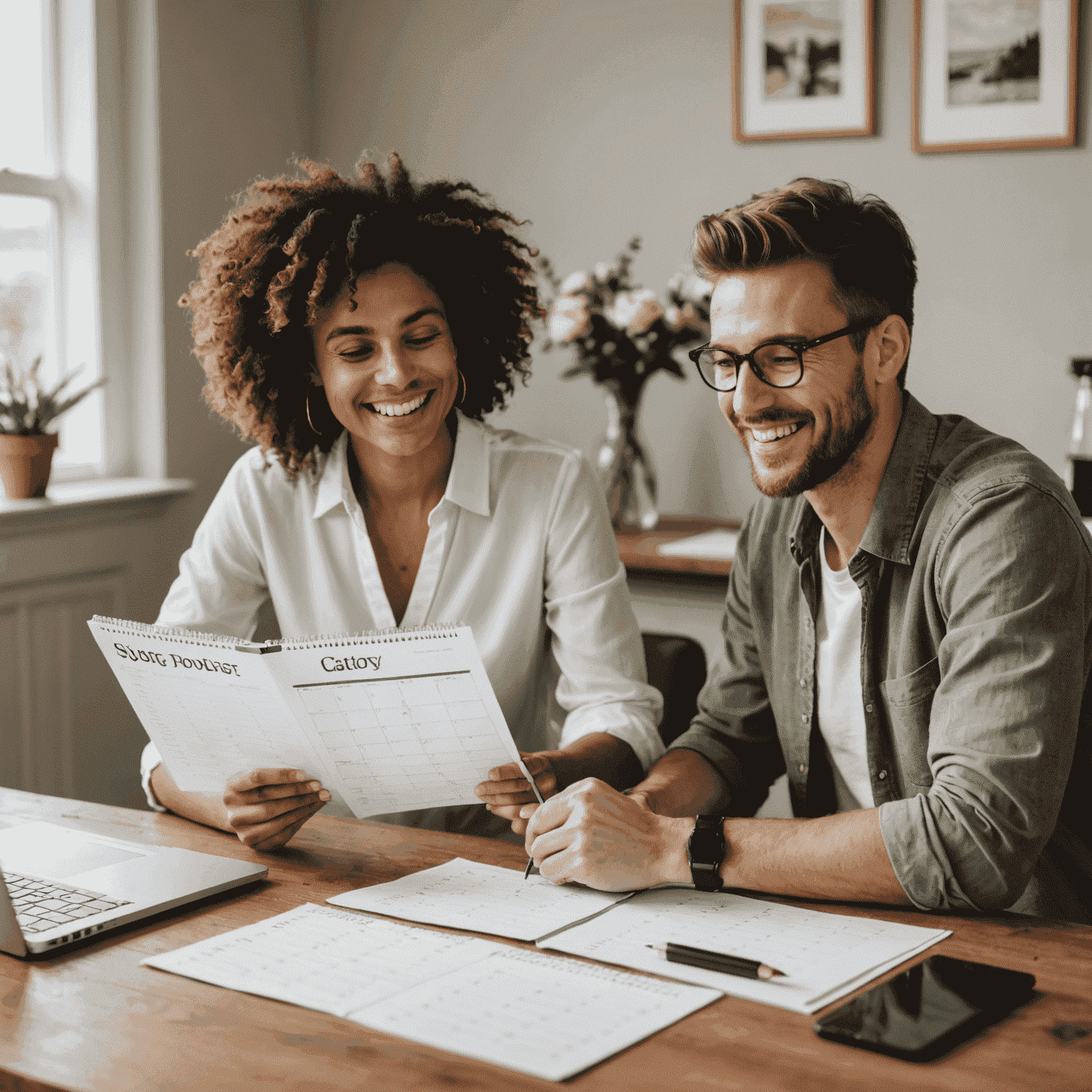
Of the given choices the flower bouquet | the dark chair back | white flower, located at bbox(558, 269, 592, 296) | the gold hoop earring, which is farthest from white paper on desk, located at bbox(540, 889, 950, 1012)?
white flower, located at bbox(558, 269, 592, 296)

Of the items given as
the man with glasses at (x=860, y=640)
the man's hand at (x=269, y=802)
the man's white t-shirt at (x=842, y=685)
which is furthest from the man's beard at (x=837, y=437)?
the man's hand at (x=269, y=802)

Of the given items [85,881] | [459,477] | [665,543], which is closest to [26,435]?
[459,477]

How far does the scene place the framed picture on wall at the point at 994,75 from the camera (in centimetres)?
275

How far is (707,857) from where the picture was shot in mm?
1237

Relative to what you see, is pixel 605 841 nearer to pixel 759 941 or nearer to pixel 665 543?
pixel 759 941

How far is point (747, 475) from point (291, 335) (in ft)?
5.11

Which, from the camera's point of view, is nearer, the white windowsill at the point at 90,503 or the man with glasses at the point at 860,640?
the man with glasses at the point at 860,640

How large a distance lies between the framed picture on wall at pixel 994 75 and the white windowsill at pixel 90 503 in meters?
1.86

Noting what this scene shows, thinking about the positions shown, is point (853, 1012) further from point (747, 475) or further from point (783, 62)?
point (783, 62)

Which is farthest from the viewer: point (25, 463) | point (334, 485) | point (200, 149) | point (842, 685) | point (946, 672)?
point (200, 149)

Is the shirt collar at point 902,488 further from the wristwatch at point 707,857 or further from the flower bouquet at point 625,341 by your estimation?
the flower bouquet at point 625,341

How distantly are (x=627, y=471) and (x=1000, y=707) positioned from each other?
1.93 metres

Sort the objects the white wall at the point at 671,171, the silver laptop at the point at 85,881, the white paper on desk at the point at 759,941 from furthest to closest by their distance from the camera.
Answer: the white wall at the point at 671,171 → the silver laptop at the point at 85,881 → the white paper on desk at the point at 759,941

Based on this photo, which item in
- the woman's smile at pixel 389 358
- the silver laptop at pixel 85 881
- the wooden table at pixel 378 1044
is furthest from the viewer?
the woman's smile at pixel 389 358
